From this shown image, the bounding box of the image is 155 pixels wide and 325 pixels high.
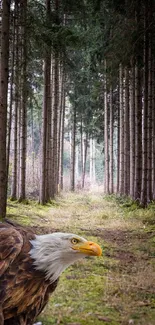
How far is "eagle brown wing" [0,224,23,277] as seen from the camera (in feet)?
8.51

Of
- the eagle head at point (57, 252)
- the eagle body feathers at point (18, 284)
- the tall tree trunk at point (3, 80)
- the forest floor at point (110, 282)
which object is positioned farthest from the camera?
the tall tree trunk at point (3, 80)

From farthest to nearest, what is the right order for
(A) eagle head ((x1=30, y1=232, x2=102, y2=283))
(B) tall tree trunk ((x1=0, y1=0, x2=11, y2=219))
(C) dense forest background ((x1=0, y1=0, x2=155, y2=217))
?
(C) dense forest background ((x1=0, y1=0, x2=155, y2=217))
(B) tall tree trunk ((x1=0, y1=0, x2=11, y2=219))
(A) eagle head ((x1=30, y1=232, x2=102, y2=283))

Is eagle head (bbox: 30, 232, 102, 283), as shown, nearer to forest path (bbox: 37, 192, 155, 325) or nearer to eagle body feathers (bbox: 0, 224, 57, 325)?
eagle body feathers (bbox: 0, 224, 57, 325)

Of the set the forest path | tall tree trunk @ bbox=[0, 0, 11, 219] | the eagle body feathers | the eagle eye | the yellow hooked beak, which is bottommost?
the forest path

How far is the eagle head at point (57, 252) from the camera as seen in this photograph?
2.70 m

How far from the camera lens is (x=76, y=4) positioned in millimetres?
14281

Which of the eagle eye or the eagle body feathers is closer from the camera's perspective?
the eagle body feathers

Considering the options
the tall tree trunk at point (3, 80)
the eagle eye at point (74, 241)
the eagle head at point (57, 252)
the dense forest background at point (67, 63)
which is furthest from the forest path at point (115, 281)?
the dense forest background at point (67, 63)

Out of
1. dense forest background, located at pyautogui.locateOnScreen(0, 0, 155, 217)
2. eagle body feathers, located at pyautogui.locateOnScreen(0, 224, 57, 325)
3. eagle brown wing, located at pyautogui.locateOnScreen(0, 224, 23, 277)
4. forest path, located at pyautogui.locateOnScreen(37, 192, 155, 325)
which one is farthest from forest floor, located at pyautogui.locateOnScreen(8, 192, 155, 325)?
dense forest background, located at pyautogui.locateOnScreen(0, 0, 155, 217)

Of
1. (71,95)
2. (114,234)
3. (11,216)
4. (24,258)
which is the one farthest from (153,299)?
(71,95)

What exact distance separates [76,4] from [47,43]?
226 inches

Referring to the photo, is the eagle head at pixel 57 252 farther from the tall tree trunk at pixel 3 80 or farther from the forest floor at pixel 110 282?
the tall tree trunk at pixel 3 80

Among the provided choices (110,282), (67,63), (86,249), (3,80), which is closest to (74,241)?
(86,249)

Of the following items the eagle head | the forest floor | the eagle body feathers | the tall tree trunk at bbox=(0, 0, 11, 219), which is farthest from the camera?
the tall tree trunk at bbox=(0, 0, 11, 219)
